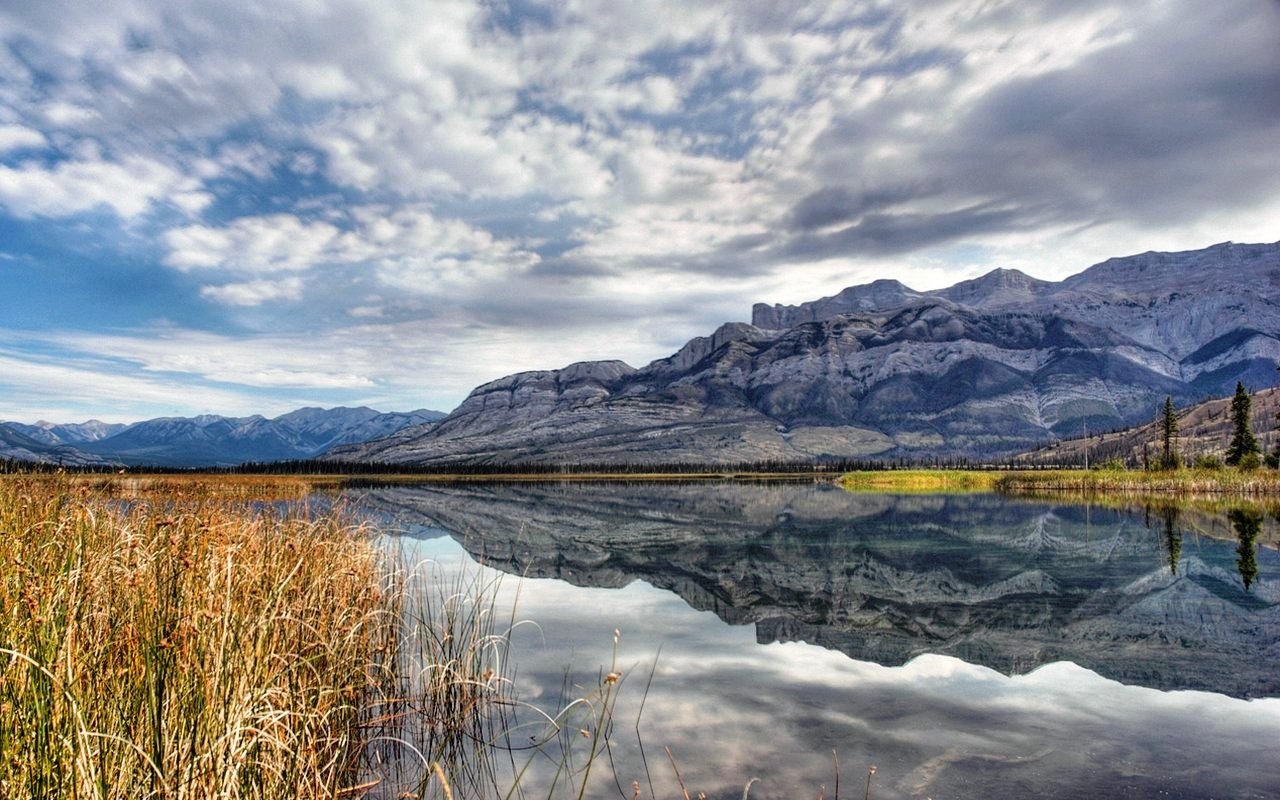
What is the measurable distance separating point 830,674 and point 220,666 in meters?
10.8

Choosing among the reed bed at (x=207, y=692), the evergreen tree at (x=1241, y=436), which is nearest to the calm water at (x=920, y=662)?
the reed bed at (x=207, y=692)

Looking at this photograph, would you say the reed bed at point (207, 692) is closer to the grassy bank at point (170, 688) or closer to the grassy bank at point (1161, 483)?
the grassy bank at point (170, 688)

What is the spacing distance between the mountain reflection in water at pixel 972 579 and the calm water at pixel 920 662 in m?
0.12

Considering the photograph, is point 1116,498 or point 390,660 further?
point 1116,498

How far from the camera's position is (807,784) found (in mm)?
8383

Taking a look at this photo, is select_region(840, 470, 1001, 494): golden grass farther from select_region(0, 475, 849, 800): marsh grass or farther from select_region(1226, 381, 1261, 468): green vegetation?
select_region(0, 475, 849, 800): marsh grass

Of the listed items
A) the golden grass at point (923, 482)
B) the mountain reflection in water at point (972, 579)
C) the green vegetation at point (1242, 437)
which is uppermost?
the green vegetation at point (1242, 437)

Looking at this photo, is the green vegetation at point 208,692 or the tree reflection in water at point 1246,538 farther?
the tree reflection in water at point 1246,538

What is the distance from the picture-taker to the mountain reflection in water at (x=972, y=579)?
15336mm

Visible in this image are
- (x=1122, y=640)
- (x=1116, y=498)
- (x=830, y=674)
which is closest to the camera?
(x=830, y=674)

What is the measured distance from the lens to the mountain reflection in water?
1534 centimetres

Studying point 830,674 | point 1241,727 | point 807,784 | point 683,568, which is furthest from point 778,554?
point 807,784

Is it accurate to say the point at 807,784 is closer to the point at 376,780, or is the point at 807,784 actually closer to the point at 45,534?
the point at 376,780

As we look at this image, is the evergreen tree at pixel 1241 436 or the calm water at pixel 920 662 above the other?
the evergreen tree at pixel 1241 436
